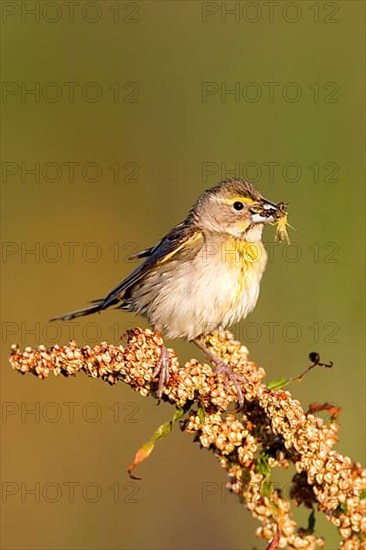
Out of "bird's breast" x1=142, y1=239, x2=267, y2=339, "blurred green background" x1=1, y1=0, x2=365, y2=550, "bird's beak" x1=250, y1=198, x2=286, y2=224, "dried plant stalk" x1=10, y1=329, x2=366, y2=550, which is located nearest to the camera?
"dried plant stalk" x1=10, y1=329, x2=366, y2=550

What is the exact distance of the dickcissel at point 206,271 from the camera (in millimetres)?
4664

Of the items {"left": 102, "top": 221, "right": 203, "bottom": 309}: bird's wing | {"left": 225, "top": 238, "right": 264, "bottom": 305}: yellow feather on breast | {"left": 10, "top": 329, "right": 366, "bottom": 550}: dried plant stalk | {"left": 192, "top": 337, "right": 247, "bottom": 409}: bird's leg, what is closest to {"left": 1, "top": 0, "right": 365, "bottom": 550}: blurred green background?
{"left": 225, "top": 238, "right": 264, "bottom": 305}: yellow feather on breast

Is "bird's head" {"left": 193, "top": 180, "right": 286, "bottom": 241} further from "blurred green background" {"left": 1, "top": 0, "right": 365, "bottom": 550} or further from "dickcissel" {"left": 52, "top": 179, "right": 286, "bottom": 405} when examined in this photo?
"blurred green background" {"left": 1, "top": 0, "right": 365, "bottom": 550}

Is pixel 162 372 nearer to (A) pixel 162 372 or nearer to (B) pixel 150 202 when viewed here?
(A) pixel 162 372

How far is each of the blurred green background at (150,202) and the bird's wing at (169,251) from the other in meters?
1.48

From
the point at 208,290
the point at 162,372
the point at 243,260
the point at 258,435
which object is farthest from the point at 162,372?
the point at 243,260

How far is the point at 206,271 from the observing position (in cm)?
470

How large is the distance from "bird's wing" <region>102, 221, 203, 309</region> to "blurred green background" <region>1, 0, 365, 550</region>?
148 cm

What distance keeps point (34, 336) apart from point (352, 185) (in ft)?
8.30

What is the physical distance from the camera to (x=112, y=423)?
6.28 meters

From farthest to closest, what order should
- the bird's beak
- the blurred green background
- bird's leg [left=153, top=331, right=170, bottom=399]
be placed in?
the blurred green background < the bird's beak < bird's leg [left=153, top=331, right=170, bottom=399]

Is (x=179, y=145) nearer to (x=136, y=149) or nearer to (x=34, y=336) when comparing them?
(x=136, y=149)

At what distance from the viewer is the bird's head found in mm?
4961

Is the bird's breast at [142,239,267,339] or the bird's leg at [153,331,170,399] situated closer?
the bird's leg at [153,331,170,399]
